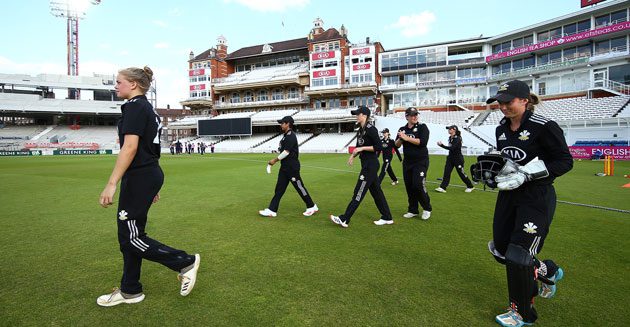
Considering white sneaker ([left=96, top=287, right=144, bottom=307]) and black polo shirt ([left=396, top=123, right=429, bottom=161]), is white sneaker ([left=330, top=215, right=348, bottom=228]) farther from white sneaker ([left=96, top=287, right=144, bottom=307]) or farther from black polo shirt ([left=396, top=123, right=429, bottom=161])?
white sneaker ([left=96, top=287, right=144, bottom=307])

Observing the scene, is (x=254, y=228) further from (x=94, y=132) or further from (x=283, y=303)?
(x=94, y=132)

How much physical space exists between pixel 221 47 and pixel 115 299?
72189mm

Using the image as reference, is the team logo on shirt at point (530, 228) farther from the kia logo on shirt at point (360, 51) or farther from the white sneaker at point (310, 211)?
the kia logo on shirt at point (360, 51)

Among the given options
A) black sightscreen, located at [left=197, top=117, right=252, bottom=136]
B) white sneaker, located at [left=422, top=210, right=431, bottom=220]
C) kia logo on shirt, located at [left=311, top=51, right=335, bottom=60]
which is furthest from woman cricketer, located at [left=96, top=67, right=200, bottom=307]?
kia logo on shirt, located at [left=311, top=51, right=335, bottom=60]

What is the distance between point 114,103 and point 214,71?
1938 centimetres

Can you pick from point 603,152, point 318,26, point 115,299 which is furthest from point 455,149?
point 318,26

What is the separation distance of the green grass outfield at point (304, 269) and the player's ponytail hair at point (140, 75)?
2.06 meters

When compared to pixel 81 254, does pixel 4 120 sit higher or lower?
higher

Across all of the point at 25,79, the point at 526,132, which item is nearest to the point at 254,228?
the point at 526,132

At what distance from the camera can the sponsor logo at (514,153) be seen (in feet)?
9.29

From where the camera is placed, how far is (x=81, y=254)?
170 inches

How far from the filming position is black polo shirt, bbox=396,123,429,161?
20.1 feet

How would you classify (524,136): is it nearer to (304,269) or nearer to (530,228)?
(530,228)

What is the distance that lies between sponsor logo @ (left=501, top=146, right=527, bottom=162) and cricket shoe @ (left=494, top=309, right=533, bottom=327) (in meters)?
1.30
